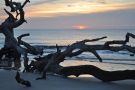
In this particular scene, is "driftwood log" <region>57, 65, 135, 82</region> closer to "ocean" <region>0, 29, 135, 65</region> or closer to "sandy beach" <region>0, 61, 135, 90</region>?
"sandy beach" <region>0, 61, 135, 90</region>

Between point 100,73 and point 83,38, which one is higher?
point 100,73

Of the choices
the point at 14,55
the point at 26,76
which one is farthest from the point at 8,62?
the point at 26,76

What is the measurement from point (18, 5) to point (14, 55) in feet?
9.17

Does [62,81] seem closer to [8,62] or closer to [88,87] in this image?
[88,87]

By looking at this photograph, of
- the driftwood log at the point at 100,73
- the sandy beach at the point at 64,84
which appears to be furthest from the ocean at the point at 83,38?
the driftwood log at the point at 100,73

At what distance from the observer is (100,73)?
10086 mm

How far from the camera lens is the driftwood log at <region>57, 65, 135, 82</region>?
375 inches

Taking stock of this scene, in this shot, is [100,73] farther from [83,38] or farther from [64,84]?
[83,38]

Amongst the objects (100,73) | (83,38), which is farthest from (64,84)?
(83,38)

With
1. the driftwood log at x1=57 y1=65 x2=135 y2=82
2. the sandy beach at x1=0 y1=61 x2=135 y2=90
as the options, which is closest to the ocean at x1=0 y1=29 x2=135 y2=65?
the sandy beach at x1=0 y1=61 x2=135 y2=90

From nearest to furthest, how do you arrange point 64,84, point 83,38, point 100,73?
point 64,84, point 100,73, point 83,38

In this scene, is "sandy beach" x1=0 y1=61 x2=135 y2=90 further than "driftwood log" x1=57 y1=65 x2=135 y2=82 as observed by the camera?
No

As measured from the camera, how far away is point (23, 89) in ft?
29.6

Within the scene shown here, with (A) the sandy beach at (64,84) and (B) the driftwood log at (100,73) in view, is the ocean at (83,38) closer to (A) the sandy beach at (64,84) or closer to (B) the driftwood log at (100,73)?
(A) the sandy beach at (64,84)
